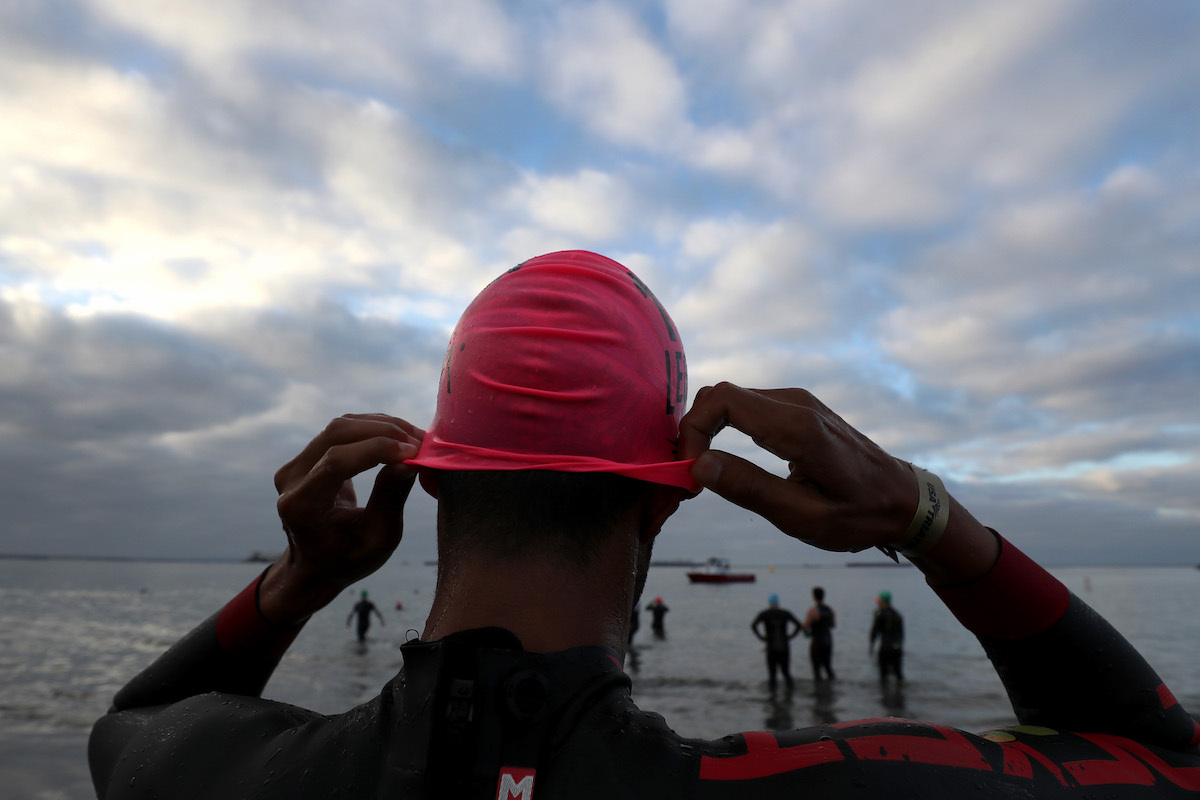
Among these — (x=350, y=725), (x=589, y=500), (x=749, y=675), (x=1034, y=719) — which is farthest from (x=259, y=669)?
(x=749, y=675)

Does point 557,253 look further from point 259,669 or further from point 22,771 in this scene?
point 22,771

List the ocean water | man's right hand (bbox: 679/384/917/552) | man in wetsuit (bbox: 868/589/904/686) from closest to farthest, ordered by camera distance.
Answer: man's right hand (bbox: 679/384/917/552), the ocean water, man in wetsuit (bbox: 868/589/904/686)

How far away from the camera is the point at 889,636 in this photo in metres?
18.0

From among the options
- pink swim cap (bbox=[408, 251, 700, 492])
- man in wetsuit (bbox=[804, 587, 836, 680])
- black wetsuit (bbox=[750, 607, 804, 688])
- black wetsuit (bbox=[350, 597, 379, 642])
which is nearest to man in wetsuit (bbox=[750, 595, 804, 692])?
black wetsuit (bbox=[750, 607, 804, 688])

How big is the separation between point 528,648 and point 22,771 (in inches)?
491

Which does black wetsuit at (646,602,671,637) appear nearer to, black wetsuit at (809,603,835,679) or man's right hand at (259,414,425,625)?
black wetsuit at (809,603,835,679)

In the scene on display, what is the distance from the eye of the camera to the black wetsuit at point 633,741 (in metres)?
1.09

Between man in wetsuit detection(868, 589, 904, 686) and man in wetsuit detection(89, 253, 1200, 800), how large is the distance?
17106 mm

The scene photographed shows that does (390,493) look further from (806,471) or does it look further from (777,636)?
(777,636)

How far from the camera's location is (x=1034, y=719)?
1604mm

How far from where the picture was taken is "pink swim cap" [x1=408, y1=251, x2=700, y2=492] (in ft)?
4.52

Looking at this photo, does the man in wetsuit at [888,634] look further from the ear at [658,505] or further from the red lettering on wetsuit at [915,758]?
the ear at [658,505]

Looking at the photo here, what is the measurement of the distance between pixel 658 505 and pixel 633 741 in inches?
18.1

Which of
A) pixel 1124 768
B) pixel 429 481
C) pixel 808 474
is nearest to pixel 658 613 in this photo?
pixel 429 481
